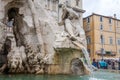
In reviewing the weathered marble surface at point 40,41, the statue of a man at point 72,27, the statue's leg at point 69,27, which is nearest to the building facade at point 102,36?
the statue of a man at point 72,27

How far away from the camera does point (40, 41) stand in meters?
9.47

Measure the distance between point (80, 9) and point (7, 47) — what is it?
127ft

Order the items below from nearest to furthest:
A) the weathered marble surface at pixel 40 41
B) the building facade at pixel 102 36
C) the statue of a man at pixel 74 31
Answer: the weathered marble surface at pixel 40 41, the statue of a man at pixel 74 31, the building facade at pixel 102 36

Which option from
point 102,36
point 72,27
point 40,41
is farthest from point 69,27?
point 102,36

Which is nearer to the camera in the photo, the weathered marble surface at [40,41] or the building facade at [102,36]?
the weathered marble surface at [40,41]

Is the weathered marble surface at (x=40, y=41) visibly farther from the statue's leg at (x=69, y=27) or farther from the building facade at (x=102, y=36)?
the building facade at (x=102, y=36)

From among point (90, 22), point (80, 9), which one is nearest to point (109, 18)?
point (90, 22)

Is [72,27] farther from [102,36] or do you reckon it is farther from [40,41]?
[102,36]

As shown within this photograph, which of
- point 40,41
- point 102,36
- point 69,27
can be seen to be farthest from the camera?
point 102,36

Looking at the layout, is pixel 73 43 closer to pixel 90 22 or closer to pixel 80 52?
pixel 80 52

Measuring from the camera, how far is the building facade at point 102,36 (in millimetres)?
49719

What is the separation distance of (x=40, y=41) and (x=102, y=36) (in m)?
42.9

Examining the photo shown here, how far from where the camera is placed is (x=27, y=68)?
945 centimetres

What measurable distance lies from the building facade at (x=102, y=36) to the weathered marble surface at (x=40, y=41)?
127 feet
